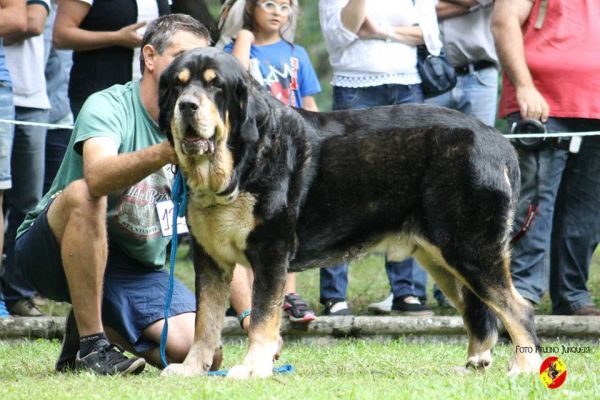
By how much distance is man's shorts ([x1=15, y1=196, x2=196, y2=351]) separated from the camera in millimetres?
5246

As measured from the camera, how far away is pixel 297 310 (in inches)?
262

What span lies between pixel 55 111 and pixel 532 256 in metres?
4.12

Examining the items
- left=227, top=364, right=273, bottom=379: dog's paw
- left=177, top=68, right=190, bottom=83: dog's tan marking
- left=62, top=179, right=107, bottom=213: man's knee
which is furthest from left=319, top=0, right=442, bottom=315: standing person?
left=177, top=68, right=190, bottom=83: dog's tan marking

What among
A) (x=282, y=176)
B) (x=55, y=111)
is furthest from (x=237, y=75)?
(x=55, y=111)

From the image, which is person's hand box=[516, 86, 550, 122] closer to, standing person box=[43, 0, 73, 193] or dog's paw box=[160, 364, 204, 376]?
dog's paw box=[160, 364, 204, 376]

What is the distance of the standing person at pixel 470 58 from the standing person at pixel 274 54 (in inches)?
41.8

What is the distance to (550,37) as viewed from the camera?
22.2ft

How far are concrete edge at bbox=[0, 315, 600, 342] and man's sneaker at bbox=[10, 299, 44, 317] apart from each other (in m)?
0.69

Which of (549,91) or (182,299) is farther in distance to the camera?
(549,91)

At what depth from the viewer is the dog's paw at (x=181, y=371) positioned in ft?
16.2

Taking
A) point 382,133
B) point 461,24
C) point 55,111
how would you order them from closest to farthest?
point 382,133
point 461,24
point 55,111

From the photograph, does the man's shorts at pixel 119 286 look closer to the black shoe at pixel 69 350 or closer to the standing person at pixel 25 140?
the black shoe at pixel 69 350

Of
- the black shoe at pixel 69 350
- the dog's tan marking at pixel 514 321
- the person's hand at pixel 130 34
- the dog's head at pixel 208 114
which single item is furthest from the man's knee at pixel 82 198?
the person's hand at pixel 130 34

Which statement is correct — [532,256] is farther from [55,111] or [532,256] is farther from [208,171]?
[55,111]
